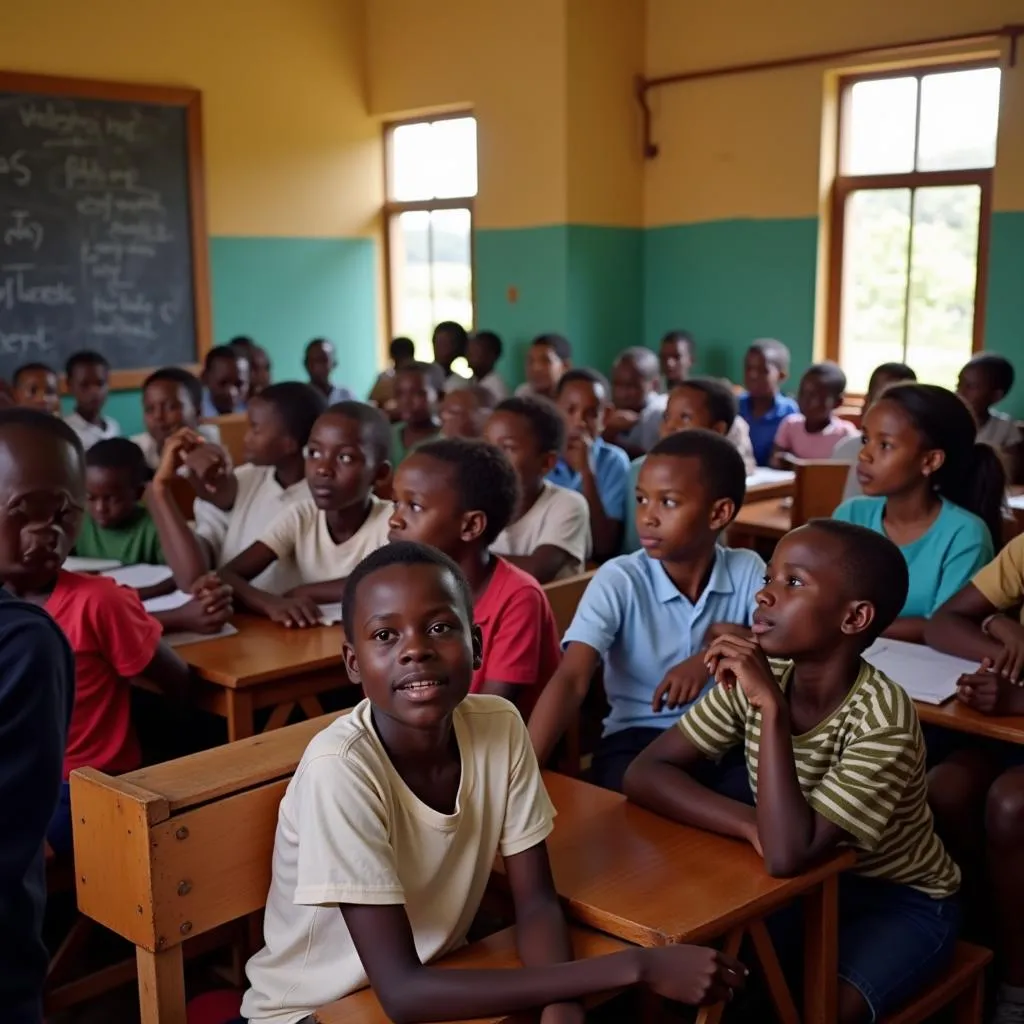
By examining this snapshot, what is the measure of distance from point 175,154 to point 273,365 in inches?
54.1

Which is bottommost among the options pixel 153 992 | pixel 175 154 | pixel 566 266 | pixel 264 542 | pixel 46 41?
pixel 153 992

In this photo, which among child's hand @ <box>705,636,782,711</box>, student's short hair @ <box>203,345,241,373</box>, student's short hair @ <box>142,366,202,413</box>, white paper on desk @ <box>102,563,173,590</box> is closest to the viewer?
child's hand @ <box>705,636,782,711</box>

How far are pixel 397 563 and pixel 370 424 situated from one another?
156 centimetres

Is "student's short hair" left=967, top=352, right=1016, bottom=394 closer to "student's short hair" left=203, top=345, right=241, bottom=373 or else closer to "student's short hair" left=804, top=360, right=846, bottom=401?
"student's short hair" left=804, top=360, right=846, bottom=401

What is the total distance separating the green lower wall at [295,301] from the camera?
7480 millimetres

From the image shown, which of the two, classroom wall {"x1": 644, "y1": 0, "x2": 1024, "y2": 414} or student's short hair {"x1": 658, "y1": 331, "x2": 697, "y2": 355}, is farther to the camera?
student's short hair {"x1": 658, "y1": 331, "x2": 697, "y2": 355}

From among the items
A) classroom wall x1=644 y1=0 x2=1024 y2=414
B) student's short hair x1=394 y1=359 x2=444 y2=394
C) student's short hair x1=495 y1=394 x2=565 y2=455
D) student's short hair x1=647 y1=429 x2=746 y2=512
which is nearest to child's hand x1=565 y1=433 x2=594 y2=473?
student's short hair x1=495 y1=394 x2=565 y2=455

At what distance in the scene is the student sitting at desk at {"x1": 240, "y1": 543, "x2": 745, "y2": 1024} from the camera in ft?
4.56

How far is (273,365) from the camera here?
25.5ft

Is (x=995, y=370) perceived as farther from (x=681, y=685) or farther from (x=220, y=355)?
(x=220, y=355)

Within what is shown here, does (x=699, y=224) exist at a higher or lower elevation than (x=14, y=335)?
→ higher

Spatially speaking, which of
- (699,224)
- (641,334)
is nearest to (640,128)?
(699,224)

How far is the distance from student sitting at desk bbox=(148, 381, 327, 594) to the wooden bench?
5.16 feet

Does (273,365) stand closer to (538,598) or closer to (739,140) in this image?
(739,140)
